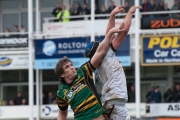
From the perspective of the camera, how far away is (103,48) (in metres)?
7.55

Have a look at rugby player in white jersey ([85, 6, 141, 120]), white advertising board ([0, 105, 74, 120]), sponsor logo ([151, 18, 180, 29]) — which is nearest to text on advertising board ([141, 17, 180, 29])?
sponsor logo ([151, 18, 180, 29])

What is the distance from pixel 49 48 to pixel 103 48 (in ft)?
61.2

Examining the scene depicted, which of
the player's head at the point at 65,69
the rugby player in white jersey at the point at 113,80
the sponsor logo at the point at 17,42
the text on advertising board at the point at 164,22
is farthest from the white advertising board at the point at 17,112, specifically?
the player's head at the point at 65,69

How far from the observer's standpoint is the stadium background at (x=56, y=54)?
82.1 ft

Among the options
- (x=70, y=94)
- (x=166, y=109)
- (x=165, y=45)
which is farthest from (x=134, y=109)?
(x=70, y=94)

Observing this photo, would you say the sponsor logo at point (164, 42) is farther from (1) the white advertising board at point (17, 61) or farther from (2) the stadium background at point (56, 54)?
(1) the white advertising board at point (17, 61)

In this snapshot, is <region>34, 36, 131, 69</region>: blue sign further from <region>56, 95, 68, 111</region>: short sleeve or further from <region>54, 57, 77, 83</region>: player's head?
<region>54, 57, 77, 83</region>: player's head

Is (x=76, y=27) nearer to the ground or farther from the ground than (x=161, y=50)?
farther from the ground

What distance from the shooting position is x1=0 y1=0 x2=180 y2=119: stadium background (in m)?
25.0

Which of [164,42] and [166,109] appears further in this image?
[164,42]

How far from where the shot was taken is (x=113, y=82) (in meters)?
7.83

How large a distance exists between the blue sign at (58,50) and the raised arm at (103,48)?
1780 cm

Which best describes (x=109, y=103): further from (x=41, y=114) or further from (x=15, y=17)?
(x=15, y=17)

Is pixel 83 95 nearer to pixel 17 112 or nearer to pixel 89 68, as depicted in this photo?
pixel 89 68
